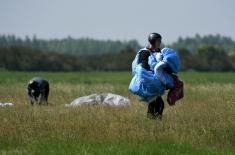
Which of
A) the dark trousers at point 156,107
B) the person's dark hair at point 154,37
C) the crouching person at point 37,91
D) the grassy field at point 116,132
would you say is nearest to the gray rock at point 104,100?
the crouching person at point 37,91

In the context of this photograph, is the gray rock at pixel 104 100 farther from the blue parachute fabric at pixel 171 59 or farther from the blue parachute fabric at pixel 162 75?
the blue parachute fabric at pixel 171 59

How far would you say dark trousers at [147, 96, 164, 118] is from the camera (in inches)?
505

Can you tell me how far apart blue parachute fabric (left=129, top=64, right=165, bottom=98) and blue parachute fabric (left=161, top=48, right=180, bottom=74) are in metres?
0.36

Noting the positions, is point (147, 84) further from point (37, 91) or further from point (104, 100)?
point (37, 91)

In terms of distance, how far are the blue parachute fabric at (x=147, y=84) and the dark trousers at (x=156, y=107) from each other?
22 cm

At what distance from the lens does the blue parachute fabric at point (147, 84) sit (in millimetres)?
12516

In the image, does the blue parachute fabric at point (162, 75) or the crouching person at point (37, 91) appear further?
the crouching person at point (37, 91)

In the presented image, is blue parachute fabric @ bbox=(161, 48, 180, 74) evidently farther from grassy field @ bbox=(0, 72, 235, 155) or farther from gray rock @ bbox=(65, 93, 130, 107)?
gray rock @ bbox=(65, 93, 130, 107)

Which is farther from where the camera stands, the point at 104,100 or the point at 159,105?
the point at 104,100

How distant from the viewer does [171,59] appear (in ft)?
40.8

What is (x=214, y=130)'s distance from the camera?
11.8 meters

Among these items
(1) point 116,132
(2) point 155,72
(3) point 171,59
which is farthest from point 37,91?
(1) point 116,132

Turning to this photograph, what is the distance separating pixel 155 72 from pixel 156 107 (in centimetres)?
80

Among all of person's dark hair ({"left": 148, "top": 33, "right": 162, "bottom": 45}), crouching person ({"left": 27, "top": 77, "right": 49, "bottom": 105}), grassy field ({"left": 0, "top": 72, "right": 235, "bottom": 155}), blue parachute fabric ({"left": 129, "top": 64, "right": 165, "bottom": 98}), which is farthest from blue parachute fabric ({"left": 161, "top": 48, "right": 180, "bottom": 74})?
crouching person ({"left": 27, "top": 77, "right": 49, "bottom": 105})
